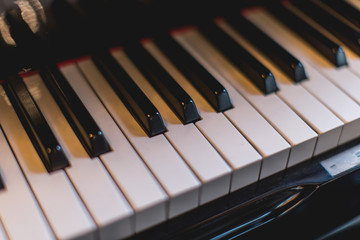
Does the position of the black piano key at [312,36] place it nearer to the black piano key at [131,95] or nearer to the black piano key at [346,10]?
the black piano key at [346,10]

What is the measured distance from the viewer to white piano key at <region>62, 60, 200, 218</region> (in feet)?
3.15

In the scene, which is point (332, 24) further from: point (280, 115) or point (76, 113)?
point (76, 113)

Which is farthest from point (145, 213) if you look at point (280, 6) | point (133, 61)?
point (280, 6)

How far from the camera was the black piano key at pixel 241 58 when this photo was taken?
1186 millimetres

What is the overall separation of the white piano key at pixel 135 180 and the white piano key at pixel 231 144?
0.16 m

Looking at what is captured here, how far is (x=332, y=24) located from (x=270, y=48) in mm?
226

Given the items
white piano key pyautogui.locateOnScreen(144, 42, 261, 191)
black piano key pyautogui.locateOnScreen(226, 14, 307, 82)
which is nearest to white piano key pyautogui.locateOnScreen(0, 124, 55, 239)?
white piano key pyautogui.locateOnScreen(144, 42, 261, 191)

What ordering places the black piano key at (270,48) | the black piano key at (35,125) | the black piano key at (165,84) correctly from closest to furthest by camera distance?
the black piano key at (35,125) < the black piano key at (165,84) < the black piano key at (270,48)

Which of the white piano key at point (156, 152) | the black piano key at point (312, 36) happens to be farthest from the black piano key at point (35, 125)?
the black piano key at point (312, 36)

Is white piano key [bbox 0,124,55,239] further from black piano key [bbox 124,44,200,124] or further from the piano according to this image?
black piano key [bbox 124,44,200,124]

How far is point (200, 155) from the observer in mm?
1018

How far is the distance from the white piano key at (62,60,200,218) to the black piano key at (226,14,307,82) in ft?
1.29

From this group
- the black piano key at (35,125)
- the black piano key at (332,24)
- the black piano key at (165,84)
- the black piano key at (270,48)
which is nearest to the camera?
the black piano key at (35,125)

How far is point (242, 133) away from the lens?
3.52 ft
